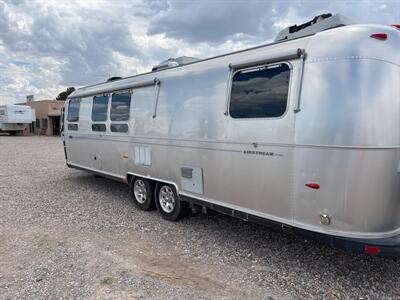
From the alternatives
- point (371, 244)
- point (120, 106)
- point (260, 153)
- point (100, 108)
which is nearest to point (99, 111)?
point (100, 108)

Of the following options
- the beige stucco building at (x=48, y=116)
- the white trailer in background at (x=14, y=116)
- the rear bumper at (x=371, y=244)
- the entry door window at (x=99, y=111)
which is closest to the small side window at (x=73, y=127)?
the entry door window at (x=99, y=111)

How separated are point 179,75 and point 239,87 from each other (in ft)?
4.58

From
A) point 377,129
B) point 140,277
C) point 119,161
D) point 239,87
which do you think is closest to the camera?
point 377,129

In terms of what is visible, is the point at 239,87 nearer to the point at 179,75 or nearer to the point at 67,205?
the point at 179,75

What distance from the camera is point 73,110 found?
8.60 m

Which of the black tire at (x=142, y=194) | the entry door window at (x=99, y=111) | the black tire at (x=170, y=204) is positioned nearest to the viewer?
the black tire at (x=170, y=204)

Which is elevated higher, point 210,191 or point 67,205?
point 210,191

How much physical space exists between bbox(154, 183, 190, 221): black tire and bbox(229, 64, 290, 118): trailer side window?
1.95m

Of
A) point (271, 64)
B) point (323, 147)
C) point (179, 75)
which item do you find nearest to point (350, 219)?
point (323, 147)

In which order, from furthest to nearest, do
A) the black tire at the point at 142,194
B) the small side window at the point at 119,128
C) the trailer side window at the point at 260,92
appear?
the small side window at the point at 119,128 < the black tire at the point at 142,194 < the trailer side window at the point at 260,92

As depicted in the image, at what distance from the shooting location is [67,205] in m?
6.76

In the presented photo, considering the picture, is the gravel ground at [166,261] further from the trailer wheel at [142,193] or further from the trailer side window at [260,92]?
the trailer side window at [260,92]

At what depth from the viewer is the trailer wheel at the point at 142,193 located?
6.01m

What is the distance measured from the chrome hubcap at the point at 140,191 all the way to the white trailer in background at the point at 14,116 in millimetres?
30408
